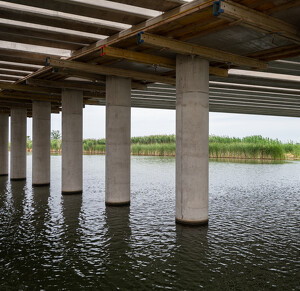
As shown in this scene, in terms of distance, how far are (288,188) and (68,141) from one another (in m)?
12.5

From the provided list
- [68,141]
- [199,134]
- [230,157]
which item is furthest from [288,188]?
[230,157]

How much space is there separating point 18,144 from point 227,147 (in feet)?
95.3

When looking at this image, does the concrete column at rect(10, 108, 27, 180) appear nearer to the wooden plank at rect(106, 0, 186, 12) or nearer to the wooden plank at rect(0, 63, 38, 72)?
the wooden plank at rect(0, 63, 38, 72)

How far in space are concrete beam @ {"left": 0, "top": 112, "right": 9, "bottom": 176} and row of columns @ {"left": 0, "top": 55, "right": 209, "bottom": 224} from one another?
788 cm

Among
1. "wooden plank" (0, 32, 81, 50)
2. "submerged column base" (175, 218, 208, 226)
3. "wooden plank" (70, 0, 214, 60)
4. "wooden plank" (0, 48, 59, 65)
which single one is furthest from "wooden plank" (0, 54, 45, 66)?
"submerged column base" (175, 218, 208, 226)

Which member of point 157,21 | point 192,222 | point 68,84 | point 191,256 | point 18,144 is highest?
point 157,21

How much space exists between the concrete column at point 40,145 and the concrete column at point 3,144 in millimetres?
7860

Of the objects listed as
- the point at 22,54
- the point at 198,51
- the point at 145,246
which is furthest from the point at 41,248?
the point at 22,54

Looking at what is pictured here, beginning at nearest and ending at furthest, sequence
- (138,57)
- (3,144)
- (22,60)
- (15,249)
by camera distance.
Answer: (15,249) → (138,57) → (22,60) → (3,144)

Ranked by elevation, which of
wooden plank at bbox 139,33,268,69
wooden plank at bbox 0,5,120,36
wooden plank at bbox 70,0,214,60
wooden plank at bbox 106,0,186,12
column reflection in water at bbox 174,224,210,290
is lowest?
column reflection in water at bbox 174,224,210,290

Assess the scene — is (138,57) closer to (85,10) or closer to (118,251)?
(85,10)

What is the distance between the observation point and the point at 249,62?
487 inches

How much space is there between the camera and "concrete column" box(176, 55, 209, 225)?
1127cm

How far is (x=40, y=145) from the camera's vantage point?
21391 mm
